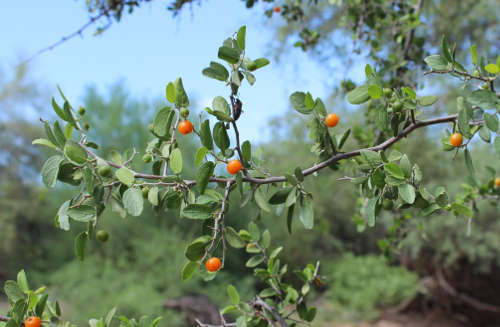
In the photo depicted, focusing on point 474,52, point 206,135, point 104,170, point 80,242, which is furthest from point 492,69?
point 80,242

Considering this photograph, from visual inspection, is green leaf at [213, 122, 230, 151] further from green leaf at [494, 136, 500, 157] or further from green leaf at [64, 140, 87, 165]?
green leaf at [494, 136, 500, 157]

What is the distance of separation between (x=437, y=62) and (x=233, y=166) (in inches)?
19.0

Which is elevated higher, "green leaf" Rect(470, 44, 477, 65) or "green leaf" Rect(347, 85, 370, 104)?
"green leaf" Rect(470, 44, 477, 65)

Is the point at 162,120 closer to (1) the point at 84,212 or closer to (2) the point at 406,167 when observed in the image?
(1) the point at 84,212

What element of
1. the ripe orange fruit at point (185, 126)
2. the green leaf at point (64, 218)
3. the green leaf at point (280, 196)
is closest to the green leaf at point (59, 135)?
the green leaf at point (64, 218)

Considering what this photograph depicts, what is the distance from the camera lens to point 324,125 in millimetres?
813

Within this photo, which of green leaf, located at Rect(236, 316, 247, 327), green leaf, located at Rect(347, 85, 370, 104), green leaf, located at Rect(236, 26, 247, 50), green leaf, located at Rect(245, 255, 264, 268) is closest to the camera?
green leaf, located at Rect(236, 26, 247, 50)

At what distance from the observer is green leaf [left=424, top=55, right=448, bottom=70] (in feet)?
2.61

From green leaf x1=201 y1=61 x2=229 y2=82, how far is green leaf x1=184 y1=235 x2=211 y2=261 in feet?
1.04

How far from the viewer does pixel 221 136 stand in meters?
0.76

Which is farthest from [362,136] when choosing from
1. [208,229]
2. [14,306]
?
[14,306]

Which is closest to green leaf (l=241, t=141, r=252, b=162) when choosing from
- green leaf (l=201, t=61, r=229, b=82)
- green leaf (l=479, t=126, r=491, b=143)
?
green leaf (l=201, t=61, r=229, b=82)

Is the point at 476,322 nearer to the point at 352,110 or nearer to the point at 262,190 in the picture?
the point at 352,110

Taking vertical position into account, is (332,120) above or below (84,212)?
above
